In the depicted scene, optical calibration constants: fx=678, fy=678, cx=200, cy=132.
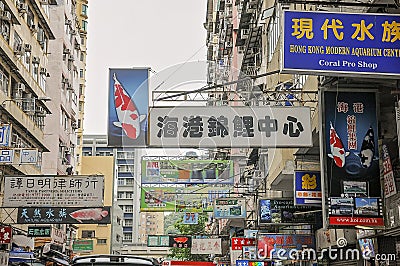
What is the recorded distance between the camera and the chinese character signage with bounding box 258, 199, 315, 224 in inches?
583

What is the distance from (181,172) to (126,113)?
13.3 metres

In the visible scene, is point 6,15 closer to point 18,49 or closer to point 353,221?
point 18,49

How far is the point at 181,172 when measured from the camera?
25.1 meters

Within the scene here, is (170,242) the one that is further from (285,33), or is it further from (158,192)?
(285,33)

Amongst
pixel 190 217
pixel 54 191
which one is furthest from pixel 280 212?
pixel 190 217

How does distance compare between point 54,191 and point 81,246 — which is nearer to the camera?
point 54,191

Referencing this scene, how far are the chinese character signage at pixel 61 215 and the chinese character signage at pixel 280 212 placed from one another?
21.7ft

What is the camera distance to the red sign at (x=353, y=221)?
8.77 m

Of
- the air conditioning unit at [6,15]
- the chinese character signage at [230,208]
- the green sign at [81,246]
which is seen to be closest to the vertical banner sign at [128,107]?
the air conditioning unit at [6,15]

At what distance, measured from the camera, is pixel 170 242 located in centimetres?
3134

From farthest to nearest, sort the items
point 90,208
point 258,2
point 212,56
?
1. point 212,56
2. point 258,2
3. point 90,208

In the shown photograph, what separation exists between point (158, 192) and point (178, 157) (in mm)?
2268

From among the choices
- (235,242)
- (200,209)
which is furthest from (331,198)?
(200,209)
